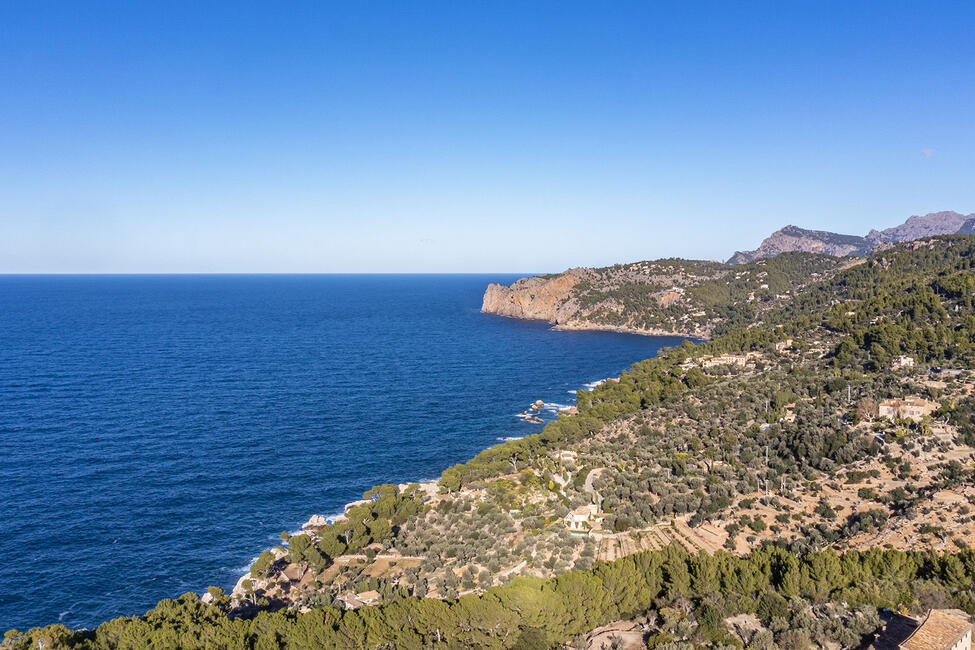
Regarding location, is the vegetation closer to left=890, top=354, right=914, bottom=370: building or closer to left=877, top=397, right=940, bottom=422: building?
left=877, top=397, right=940, bottom=422: building

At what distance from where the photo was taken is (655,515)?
3638 cm

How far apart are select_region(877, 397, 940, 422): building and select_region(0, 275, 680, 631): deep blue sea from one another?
108 feet

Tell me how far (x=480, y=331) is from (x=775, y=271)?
316ft

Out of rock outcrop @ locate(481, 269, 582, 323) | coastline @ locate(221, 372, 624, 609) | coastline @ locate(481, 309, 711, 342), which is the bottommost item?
coastline @ locate(221, 372, 624, 609)

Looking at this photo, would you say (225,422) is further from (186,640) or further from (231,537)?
(186,640)

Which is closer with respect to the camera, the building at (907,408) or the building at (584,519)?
the building at (584,519)

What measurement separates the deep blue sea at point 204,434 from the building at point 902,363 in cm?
3692

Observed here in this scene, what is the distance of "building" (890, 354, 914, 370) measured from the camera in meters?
52.8

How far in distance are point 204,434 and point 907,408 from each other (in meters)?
64.8

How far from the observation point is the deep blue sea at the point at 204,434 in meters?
35.2

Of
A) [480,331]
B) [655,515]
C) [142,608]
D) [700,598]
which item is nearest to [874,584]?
[700,598]

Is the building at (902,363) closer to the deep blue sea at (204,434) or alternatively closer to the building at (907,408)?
the building at (907,408)

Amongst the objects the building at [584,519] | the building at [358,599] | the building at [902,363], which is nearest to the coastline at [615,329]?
the building at [902,363]

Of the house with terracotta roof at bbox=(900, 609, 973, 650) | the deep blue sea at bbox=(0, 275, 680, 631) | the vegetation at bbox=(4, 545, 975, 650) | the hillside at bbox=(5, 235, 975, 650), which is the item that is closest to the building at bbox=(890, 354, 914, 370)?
the hillside at bbox=(5, 235, 975, 650)
